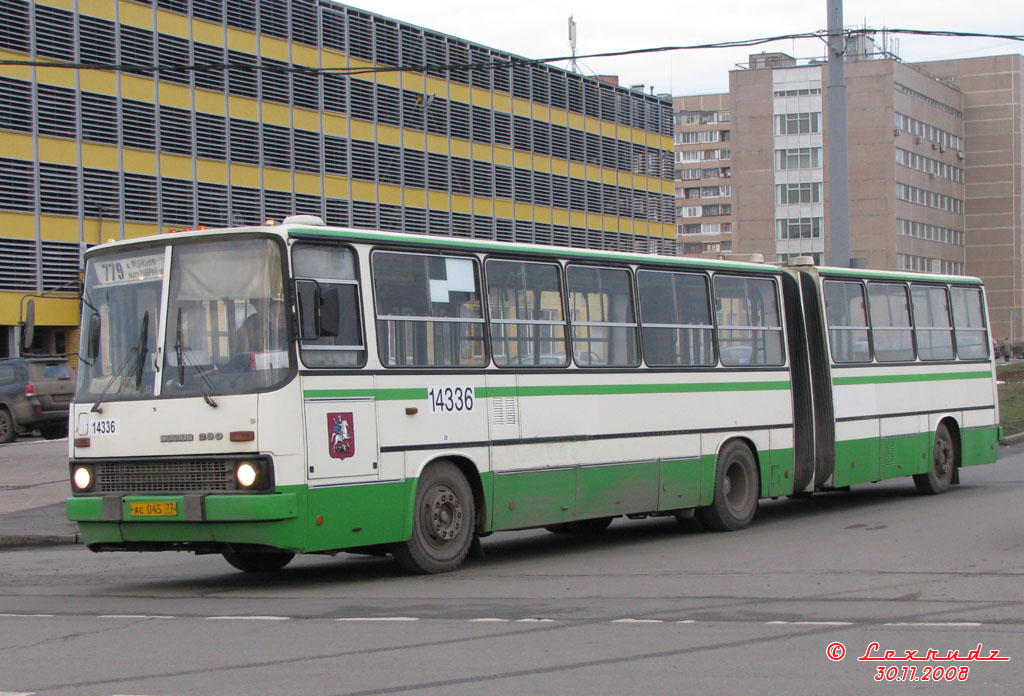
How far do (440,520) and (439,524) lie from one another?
0.13 feet

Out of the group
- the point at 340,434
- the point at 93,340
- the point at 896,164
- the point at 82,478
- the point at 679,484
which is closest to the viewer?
the point at 340,434

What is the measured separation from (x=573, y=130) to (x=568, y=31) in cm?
441

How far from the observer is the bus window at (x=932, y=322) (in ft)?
67.3

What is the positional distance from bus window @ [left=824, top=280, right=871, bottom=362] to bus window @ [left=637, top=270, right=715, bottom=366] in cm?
265

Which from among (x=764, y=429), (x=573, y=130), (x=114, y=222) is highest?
(x=573, y=130)

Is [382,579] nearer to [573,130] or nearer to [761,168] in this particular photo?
[573,130]

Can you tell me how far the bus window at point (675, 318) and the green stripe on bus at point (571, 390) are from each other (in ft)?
0.94

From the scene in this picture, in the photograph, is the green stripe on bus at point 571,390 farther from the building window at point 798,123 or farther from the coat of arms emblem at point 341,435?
the building window at point 798,123

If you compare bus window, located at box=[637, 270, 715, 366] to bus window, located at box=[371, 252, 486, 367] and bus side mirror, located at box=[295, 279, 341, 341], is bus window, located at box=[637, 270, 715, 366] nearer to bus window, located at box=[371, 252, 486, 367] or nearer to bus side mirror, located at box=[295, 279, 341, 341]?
bus window, located at box=[371, 252, 486, 367]

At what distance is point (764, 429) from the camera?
17.1 meters

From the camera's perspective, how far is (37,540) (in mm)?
16766

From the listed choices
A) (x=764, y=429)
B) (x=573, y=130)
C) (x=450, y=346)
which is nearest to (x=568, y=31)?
(x=573, y=130)

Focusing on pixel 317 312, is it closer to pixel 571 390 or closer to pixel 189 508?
pixel 189 508

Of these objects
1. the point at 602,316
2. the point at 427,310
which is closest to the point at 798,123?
the point at 602,316
